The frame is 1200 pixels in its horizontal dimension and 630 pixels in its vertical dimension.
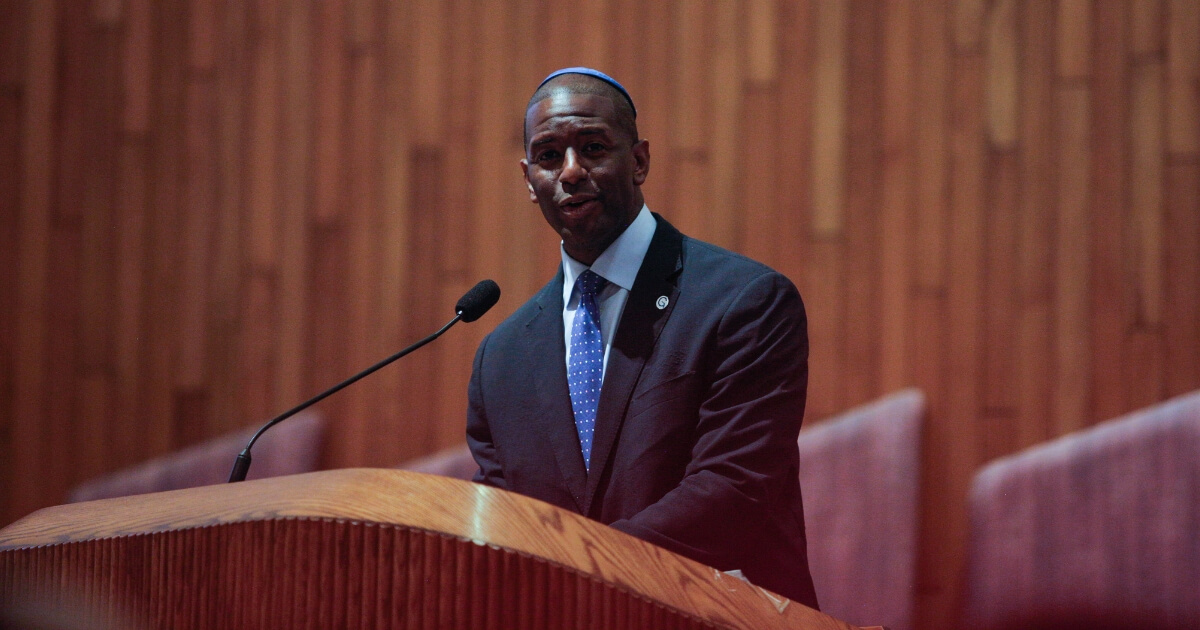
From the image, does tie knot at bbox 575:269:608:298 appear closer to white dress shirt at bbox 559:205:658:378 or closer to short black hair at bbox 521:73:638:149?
white dress shirt at bbox 559:205:658:378

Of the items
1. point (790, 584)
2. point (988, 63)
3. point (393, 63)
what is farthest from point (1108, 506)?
point (393, 63)

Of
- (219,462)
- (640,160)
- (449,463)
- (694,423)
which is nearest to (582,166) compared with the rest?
(640,160)

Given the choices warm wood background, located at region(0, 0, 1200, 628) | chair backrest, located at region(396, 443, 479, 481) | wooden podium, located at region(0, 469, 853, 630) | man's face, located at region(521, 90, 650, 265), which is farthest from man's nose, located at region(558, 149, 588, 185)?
chair backrest, located at region(396, 443, 479, 481)

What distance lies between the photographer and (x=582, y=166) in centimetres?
146

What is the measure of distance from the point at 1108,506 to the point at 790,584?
4.38ft

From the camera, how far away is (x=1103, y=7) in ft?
8.09

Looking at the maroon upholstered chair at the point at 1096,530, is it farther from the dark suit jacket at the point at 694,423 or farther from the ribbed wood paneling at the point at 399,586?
the ribbed wood paneling at the point at 399,586

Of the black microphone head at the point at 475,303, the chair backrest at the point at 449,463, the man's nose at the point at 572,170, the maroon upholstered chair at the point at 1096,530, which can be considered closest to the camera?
the black microphone head at the point at 475,303

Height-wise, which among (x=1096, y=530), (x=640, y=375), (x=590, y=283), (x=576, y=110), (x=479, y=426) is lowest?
(x=1096, y=530)

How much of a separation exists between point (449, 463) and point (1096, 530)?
151 centimetres

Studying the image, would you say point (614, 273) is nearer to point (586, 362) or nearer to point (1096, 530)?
point (586, 362)

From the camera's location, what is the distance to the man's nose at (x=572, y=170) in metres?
1.45

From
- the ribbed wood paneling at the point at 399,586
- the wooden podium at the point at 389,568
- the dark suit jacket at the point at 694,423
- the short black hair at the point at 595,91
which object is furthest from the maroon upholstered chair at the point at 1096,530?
the ribbed wood paneling at the point at 399,586

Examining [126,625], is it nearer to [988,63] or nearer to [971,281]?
[971,281]
